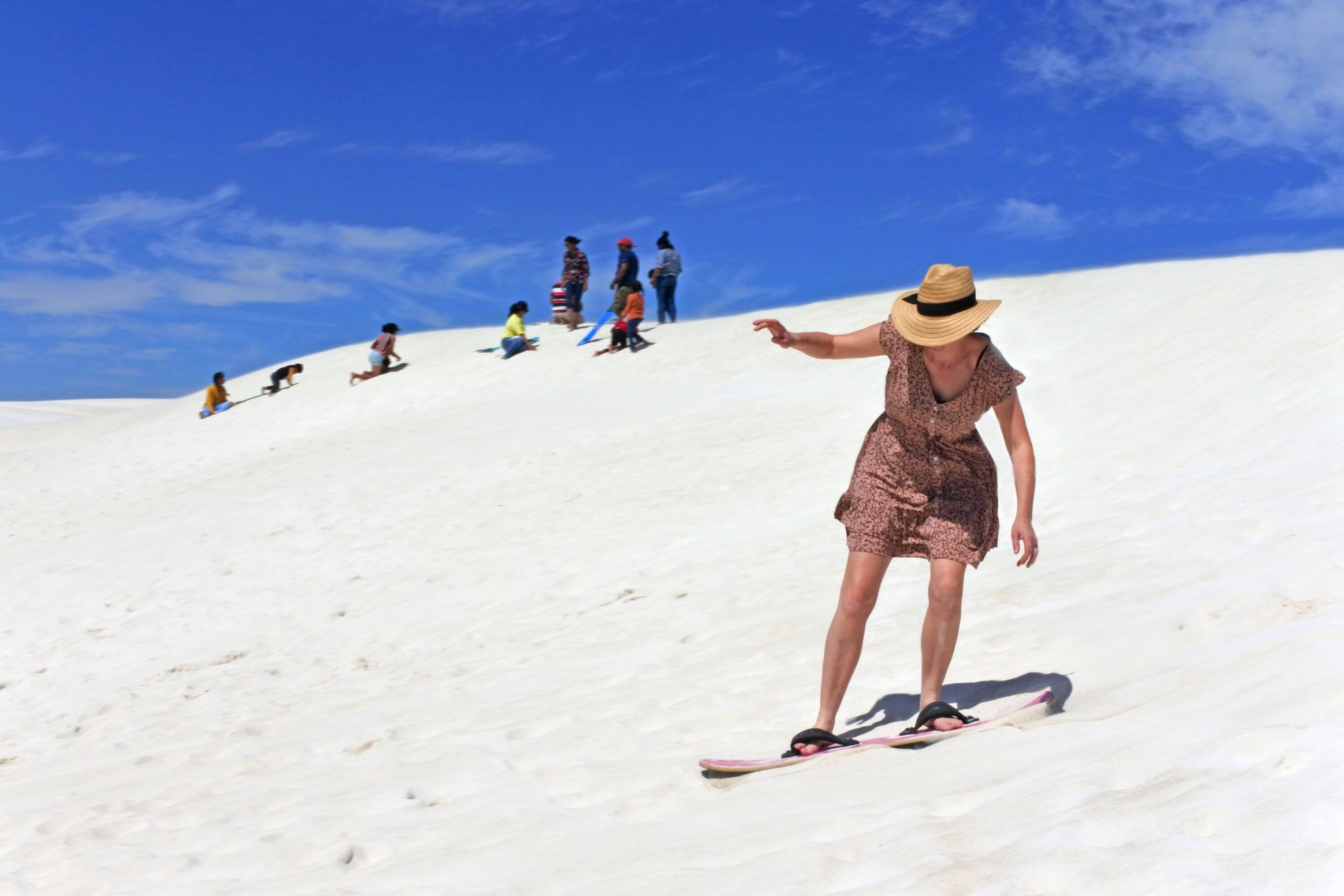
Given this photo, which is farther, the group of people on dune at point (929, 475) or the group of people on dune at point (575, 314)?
the group of people on dune at point (575, 314)

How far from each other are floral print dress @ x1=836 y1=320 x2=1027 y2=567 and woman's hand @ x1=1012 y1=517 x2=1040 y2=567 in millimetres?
179

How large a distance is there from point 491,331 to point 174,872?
2130 centimetres

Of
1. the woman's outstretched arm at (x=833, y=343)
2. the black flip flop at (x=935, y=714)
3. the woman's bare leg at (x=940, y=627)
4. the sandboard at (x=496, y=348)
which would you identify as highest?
the sandboard at (x=496, y=348)

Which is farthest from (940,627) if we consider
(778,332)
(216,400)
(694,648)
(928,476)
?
(216,400)

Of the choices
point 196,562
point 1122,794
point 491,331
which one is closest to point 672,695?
point 1122,794

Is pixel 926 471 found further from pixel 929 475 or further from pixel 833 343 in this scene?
pixel 833 343

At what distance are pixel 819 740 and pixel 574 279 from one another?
19.5 m

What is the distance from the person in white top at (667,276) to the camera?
20.5m

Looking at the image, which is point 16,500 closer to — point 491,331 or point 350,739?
point 491,331

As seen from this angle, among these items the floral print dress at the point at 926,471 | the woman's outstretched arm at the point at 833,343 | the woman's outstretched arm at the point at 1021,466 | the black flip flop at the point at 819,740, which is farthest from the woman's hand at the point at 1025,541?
the black flip flop at the point at 819,740

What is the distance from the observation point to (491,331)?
80.5 ft

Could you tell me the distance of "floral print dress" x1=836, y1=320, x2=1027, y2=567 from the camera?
12.6 feet

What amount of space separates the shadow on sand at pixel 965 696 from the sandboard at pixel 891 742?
1.40 feet

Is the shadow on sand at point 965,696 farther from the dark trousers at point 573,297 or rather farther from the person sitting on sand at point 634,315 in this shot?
the dark trousers at point 573,297
